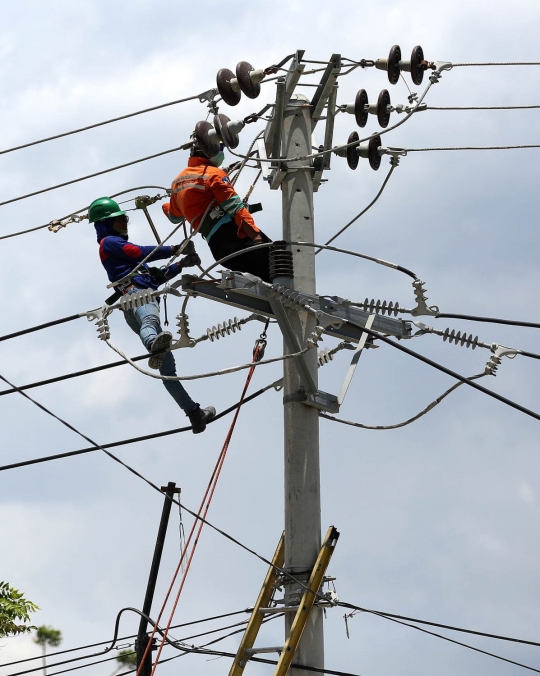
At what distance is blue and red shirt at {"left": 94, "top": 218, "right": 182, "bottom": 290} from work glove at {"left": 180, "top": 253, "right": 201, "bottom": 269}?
15cm

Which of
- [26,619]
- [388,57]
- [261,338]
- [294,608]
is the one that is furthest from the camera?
[26,619]

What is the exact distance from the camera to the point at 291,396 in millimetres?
9336

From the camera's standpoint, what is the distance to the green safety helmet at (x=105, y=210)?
1126cm

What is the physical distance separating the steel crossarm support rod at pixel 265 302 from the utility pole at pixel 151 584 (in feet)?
9.29

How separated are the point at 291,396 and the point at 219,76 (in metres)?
2.24

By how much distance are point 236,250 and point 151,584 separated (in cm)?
367

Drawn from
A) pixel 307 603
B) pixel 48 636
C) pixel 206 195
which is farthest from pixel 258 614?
pixel 48 636

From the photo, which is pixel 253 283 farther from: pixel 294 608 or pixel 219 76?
pixel 294 608

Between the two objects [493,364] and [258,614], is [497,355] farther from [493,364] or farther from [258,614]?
[258,614]

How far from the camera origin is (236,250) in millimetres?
9898

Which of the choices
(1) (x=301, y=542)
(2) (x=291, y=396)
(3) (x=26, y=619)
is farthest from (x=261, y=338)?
(3) (x=26, y=619)

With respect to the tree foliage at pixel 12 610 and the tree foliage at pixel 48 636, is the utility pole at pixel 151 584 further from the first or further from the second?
the tree foliage at pixel 48 636

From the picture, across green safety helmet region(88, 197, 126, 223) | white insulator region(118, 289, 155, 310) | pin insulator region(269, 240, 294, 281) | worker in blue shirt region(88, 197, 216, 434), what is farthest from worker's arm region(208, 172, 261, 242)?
green safety helmet region(88, 197, 126, 223)

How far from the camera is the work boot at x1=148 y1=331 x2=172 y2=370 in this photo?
985 cm
